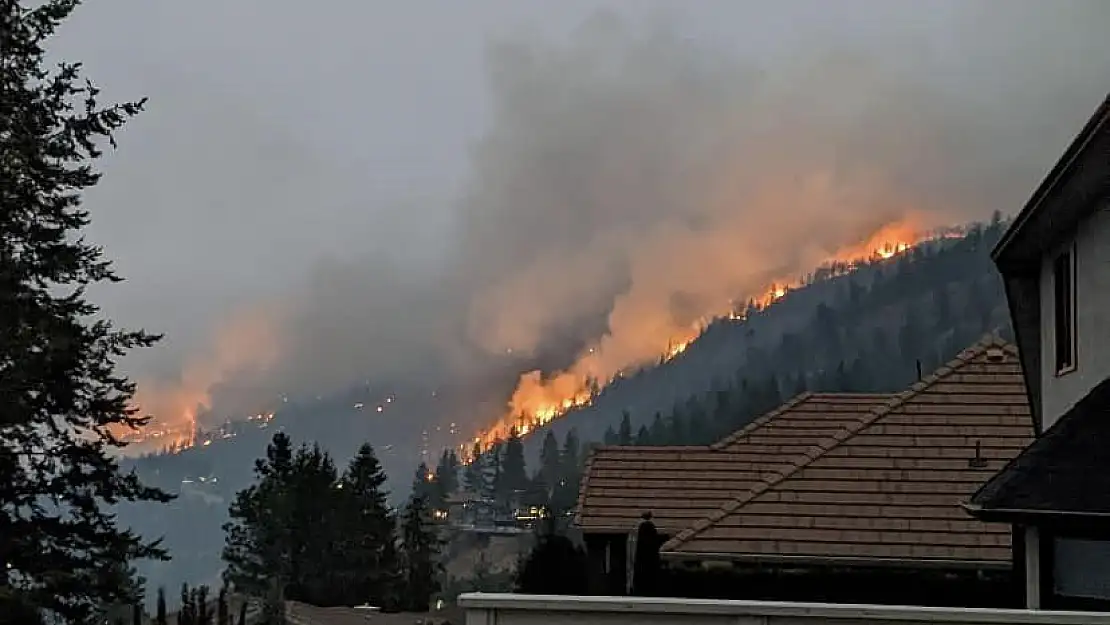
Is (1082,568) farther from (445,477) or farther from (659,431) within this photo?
(659,431)

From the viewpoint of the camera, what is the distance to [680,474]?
18.3m

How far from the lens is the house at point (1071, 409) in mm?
8141

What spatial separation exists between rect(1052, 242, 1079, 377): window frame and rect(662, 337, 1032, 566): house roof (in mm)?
2701

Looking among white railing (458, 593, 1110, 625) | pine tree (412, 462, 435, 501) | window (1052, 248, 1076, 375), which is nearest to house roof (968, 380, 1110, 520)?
window (1052, 248, 1076, 375)

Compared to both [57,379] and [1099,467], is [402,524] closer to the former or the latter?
[57,379]

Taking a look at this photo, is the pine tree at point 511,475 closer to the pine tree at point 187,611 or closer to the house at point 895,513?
the pine tree at point 187,611

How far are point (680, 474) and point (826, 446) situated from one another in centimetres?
423

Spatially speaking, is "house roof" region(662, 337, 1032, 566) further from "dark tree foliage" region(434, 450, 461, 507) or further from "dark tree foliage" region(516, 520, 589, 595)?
"dark tree foliage" region(434, 450, 461, 507)

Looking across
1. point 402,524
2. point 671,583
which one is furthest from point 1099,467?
point 402,524

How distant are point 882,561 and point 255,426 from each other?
181 meters

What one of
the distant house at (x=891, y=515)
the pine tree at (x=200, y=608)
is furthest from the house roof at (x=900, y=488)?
the pine tree at (x=200, y=608)

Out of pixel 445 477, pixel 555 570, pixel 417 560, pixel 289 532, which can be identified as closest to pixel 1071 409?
pixel 555 570

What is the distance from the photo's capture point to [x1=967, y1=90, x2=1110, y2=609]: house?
8.14m

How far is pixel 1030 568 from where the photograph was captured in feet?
28.6
